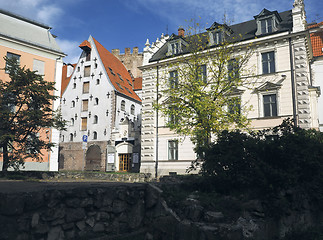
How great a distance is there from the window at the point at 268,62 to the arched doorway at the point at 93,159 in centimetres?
2264

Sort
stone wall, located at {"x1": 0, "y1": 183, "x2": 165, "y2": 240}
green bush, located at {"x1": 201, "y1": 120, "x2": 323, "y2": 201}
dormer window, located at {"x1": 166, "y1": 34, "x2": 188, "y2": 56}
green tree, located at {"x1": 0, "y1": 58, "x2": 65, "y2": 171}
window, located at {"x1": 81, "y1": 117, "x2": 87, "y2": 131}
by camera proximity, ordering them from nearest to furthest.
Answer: stone wall, located at {"x1": 0, "y1": 183, "x2": 165, "y2": 240} < green bush, located at {"x1": 201, "y1": 120, "x2": 323, "y2": 201} < green tree, located at {"x1": 0, "y1": 58, "x2": 65, "y2": 171} < dormer window, located at {"x1": 166, "y1": 34, "x2": 188, "y2": 56} < window, located at {"x1": 81, "y1": 117, "x2": 87, "y2": 131}

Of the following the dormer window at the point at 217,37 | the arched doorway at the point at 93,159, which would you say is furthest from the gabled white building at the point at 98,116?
the dormer window at the point at 217,37

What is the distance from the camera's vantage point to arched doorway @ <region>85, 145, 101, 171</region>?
123 feet

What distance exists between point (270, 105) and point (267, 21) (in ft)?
25.4

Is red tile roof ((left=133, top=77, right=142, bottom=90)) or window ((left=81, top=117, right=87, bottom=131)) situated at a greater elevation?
red tile roof ((left=133, top=77, right=142, bottom=90))

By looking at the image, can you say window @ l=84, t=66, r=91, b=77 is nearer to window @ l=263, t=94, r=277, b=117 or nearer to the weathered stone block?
window @ l=263, t=94, r=277, b=117

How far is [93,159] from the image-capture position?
125 feet

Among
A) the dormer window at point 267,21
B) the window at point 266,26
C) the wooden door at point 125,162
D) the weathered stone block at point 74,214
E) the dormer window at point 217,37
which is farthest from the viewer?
the wooden door at point 125,162

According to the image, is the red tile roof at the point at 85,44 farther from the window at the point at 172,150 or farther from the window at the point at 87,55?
the window at the point at 172,150

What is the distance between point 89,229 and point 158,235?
6.19ft

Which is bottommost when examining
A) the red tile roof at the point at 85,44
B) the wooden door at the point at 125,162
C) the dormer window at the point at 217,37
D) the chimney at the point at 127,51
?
the wooden door at the point at 125,162

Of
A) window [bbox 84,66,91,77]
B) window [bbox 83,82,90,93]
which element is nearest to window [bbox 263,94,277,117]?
window [bbox 83,82,90,93]

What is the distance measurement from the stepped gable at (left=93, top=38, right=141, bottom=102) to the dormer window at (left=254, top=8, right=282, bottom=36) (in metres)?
20.4

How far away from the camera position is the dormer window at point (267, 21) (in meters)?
25.7
